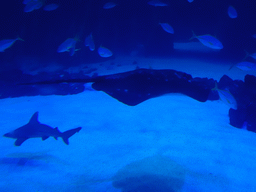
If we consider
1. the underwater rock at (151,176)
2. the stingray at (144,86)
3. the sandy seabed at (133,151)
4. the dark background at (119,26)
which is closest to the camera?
the underwater rock at (151,176)

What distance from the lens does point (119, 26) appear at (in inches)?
693

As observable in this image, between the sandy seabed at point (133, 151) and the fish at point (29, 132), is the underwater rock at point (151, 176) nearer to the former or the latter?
the sandy seabed at point (133, 151)

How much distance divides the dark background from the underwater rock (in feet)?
46.5

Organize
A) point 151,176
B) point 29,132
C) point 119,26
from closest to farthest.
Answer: point 151,176
point 29,132
point 119,26

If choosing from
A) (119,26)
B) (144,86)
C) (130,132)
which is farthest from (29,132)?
(119,26)

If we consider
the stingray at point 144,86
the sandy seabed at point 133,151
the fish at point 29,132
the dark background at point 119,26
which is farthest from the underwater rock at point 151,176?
the dark background at point 119,26

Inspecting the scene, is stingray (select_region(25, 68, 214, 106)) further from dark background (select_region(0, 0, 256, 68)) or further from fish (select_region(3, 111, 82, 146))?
dark background (select_region(0, 0, 256, 68))

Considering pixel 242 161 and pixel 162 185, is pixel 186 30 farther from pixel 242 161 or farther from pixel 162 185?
pixel 162 185

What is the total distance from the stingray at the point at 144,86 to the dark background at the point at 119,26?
→ 1377cm

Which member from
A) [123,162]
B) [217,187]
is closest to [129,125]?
[123,162]

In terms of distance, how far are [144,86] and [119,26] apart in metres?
→ 15.6

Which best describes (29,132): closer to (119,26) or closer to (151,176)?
(151,176)

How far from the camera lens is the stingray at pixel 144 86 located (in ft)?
11.2

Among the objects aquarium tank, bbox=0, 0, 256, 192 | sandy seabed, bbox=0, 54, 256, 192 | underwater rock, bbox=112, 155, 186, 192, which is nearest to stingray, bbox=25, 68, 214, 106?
aquarium tank, bbox=0, 0, 256, 192
